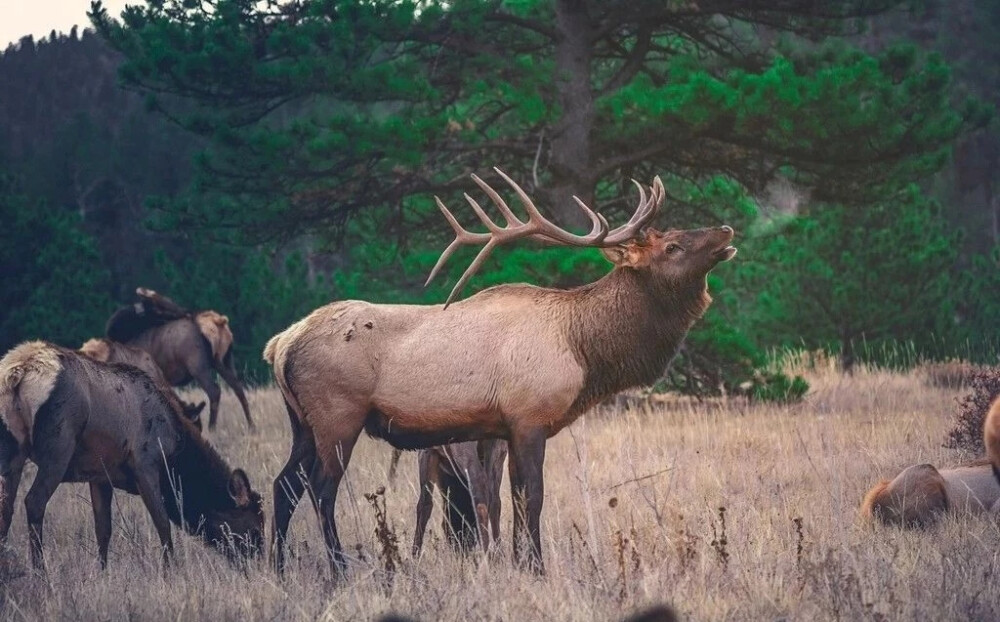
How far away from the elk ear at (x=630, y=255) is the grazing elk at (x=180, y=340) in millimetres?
7621

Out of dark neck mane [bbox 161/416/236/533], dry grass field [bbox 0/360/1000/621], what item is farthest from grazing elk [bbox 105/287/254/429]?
dark neck mane [bbox 161/416/236/533]

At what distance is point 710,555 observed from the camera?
5.66 meters

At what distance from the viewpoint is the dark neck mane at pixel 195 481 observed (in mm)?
7291

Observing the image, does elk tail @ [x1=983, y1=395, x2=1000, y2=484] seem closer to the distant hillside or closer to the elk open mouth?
the elk open mouth

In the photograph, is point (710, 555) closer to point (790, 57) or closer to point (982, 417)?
point (982, 417)

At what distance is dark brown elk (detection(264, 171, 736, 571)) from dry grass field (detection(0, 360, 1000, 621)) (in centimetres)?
30

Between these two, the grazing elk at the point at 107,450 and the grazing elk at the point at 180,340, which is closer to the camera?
the grazing elk at the point at 107,450

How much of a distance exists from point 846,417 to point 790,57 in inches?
159

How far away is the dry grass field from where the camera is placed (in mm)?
4934

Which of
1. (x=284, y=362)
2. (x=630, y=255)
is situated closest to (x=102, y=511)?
(x=284, y=362)

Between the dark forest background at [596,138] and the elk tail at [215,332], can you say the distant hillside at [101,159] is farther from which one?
the elk tail at [215,332]

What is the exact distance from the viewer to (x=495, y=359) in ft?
20.7

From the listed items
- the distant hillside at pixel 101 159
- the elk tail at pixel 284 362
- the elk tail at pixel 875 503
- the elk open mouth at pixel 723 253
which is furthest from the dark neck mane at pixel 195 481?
the distant hillside at pixel 101 159

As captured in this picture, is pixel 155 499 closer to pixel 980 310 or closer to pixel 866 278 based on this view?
pixel 866 278
